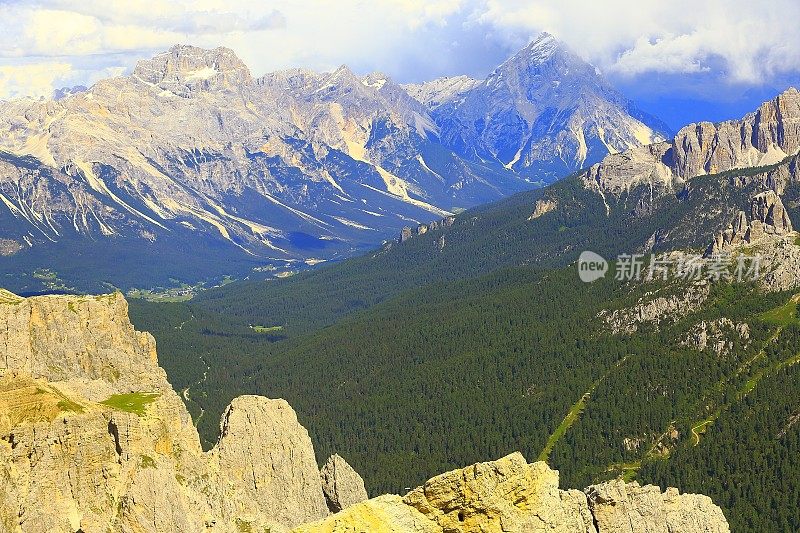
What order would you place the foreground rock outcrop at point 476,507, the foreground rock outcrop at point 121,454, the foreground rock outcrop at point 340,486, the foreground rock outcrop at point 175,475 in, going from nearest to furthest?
1. the foreground rock outcrop at point 476,507
2. the foreground rock outcrop at point 175,475
3. the foreground rock outcrop at point 121,454
4. the foreground rock outcrop at point 340,486

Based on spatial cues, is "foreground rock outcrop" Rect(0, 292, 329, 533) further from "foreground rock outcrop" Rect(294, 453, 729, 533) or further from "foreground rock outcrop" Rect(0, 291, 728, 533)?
"foreground rock outcrop" Rect(294, 453, 729, 533)

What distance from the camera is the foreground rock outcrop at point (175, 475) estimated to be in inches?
1469

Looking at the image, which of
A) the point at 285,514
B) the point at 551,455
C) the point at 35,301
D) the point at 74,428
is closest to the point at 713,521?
the point at 285,514

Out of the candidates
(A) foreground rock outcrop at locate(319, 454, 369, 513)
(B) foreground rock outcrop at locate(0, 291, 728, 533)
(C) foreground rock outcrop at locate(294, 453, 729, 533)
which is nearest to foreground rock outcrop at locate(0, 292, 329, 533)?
(B) foreground rock outcrop at locate(0, 291, 728, 533)

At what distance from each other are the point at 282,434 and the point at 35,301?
45.3 metres

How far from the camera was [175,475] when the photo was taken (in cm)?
8881

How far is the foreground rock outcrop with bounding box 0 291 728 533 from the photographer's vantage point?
122 feet

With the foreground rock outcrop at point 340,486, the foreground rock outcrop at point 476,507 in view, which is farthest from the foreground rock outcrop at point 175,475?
the foreground rock outcrop at point 340,486

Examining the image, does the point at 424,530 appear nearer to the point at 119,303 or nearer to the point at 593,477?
the point at 119,303

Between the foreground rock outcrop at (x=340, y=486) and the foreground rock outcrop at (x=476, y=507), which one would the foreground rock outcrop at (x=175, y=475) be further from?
the foreground rock outcrop at (x=340, y=486)

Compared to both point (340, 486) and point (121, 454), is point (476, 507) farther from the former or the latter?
point (340, 486)

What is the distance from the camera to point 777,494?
527 feet

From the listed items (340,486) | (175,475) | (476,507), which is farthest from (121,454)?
(476,507)

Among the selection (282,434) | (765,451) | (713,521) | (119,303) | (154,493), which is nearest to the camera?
(713,521)
